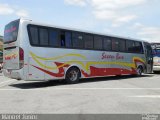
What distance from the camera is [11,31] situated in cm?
1375

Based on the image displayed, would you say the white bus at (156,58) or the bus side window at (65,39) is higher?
the bus side window at (65,39)

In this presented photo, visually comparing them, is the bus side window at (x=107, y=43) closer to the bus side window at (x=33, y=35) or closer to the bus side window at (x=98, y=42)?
the bus side window at (x=98, y=42)

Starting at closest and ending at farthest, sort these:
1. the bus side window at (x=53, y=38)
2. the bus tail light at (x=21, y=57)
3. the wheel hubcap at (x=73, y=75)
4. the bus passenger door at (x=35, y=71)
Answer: the bus tail light at (x=21, y=57)
the bus passenger door at (x=35, y=71)
the bus side window at (x=53, y=38)
the wheel hubcap at (x=73, y=75)

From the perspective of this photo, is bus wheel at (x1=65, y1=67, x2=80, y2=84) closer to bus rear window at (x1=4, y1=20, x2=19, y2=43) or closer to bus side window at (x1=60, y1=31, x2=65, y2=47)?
bus side window at (x1=60, y1=31, x2=65, y2=47)

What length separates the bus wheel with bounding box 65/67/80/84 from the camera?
15.4 meters

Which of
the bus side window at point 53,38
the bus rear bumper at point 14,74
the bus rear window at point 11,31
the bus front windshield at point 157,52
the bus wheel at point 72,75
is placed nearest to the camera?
the bus rear bumper at point 14,74

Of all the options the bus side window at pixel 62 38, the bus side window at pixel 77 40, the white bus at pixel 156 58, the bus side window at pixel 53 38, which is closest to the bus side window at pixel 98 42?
the bus side window at pixel 77 40

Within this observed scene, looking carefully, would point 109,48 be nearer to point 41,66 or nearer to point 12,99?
point 41,66

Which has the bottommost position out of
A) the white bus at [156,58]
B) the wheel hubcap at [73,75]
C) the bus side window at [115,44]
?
the wheel hubcap at [73,75]

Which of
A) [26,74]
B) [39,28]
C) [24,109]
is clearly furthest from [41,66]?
[24,109]

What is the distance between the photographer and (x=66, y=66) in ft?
49.8

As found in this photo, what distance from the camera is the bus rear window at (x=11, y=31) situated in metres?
Result: 13.3

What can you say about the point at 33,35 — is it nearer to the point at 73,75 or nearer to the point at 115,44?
the point at 73,75

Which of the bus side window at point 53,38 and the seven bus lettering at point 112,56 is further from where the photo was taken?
the seven bus lettering at point 112,56
